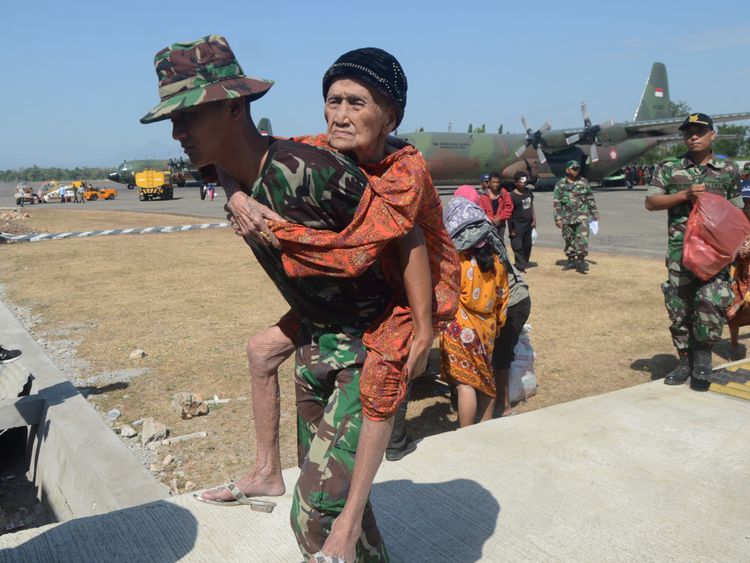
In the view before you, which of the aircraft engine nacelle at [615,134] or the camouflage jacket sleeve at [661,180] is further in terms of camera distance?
the aircraft engine nacelle at [615,134]

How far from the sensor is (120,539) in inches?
111

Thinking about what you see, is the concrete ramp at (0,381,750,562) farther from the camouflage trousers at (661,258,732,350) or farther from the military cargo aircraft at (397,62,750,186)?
the military cargo aircraft at (397,62,750,186)

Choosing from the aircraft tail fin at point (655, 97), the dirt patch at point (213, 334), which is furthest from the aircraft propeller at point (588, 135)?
the dirt patch at point (213, 334)

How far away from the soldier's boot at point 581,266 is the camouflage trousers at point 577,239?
0.31 ft

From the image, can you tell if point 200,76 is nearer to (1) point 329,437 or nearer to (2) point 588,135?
(1) point 329,437

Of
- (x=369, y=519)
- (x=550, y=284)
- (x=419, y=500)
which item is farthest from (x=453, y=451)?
(x=550, y=284)

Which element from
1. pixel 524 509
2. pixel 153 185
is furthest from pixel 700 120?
pixel 153 185

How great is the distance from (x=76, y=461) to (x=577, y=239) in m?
8.93

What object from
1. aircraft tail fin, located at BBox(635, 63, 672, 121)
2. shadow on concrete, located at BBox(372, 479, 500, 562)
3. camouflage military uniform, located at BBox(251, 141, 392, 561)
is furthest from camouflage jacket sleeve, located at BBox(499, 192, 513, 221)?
aircraft tail fin, located at BBox(635, 63, 672, 121)

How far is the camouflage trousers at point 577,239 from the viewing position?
37.0 feet

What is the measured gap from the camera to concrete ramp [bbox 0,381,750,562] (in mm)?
2783

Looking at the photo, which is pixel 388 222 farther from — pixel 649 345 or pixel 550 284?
pixel 550 284

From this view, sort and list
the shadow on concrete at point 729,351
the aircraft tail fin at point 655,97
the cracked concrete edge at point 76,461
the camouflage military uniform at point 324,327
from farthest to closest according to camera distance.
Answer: the aircraft tail fin at point 655,97 → the shadow on concrete at point 729,351 → the cracked concrete edge at point 76,461 → the camouflage military uniform at point 324,327

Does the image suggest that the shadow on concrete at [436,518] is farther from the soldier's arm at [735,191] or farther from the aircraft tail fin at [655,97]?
the aircraft tail fin at [655,97]
